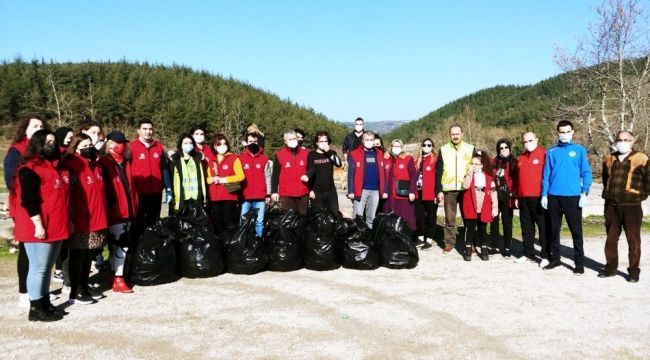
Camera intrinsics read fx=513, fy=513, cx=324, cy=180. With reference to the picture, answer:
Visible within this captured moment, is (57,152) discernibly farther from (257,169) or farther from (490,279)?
(490,279)

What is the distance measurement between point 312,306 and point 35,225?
8.53 ft

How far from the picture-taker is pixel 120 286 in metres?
5.61

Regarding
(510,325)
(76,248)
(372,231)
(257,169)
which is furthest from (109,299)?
(510,325)

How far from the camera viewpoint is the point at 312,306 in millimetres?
5109

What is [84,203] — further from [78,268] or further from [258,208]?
[258,208]

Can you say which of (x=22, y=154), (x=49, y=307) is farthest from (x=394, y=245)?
(x=22, y=154)

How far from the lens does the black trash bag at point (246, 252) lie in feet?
20.7

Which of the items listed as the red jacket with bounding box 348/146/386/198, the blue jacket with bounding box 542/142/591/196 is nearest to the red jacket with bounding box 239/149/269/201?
the red jacket with bounding box 348/146/386/198

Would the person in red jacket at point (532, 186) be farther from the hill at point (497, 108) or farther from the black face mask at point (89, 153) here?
the hill at point (497, 108)

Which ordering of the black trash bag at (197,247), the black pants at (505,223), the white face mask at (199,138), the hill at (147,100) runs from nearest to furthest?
the black trash bag at (197,247)
the white face mask at (199,138)
the black pants at (505,223)
the hill at (147,100)

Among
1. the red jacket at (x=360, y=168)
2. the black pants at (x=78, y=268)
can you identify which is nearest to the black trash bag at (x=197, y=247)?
the black pants at (x=78, y=268)

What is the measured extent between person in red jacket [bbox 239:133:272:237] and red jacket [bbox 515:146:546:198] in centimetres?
360

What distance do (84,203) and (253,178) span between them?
9.19 ft

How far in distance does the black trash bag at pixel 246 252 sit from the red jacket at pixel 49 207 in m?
2.16
